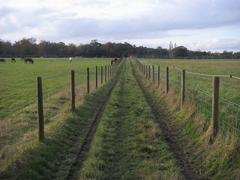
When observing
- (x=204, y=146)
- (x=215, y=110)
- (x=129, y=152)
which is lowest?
(x=129, y=152)

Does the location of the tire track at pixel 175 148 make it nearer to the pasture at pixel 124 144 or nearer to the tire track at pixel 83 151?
the pasture at pixel 124 144

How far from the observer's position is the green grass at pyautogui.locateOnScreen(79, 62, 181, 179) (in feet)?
29.8

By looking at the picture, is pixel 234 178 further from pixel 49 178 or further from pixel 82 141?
pixel 82 141

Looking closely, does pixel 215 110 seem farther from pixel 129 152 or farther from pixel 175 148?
pixel 129 152

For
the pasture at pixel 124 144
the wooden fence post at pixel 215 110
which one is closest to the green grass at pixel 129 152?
the pasture at pixel 124 144

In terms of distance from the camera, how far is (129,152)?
1084cm

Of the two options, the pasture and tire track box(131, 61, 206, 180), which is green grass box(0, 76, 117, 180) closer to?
the pasture

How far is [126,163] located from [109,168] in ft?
1.74

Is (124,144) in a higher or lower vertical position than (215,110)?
lower

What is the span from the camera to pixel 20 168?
9.22 meters

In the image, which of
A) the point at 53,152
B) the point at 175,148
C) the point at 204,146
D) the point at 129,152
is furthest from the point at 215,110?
the point at 53,152

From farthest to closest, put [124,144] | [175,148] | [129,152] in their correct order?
[124,144] < [175,148] < [129,152]

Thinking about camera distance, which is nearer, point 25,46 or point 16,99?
point 16,99

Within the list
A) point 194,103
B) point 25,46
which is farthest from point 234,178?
point 25,46
